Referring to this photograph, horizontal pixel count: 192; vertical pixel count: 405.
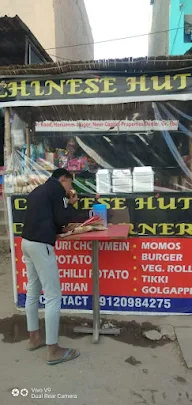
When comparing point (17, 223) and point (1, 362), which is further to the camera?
point (17, 223)

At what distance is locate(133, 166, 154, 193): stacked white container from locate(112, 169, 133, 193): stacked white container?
A: 0.05 meters

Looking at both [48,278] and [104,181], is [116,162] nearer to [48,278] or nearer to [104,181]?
[104,181]

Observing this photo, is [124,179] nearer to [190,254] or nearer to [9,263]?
[190,254]

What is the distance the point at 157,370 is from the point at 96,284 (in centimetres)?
95

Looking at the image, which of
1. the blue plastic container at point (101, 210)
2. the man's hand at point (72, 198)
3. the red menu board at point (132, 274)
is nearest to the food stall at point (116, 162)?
the red menu board at point (132, 274)

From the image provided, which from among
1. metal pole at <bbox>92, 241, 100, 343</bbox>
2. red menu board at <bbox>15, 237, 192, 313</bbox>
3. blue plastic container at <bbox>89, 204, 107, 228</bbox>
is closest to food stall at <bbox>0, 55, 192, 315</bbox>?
red menu board at <bbox>15, 237, 192, 313</bbox>

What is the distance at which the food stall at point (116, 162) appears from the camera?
149 inches

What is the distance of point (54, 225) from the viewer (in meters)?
3.14

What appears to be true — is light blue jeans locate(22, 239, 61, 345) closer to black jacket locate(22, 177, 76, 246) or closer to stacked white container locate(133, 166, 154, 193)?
black jacket locate(22, 177, 76, 246)

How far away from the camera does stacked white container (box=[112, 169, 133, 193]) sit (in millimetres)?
3938

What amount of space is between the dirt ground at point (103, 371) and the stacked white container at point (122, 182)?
1386 millimetres

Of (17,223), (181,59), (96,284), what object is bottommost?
(96,284)

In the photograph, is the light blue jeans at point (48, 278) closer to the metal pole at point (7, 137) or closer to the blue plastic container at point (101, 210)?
the blue plastic container at point (101, 210)

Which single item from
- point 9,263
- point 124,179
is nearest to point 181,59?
point 124,179
